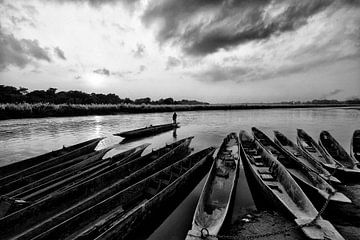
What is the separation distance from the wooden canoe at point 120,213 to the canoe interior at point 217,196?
38.1 inches

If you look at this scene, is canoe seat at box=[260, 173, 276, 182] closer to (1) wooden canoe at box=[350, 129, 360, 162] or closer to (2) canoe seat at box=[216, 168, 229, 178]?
(2) canoe seat at box=[216, 168, 229, 178]

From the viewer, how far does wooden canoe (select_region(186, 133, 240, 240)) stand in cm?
390

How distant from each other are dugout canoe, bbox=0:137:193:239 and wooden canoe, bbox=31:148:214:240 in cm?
39

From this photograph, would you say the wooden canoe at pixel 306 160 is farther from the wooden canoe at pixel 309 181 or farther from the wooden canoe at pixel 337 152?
the wooden canoe at pixel 337 152

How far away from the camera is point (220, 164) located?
8344 mm

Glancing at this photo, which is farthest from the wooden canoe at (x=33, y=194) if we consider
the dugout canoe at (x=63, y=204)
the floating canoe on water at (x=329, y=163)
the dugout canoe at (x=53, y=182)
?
the floating canoe on water at (x=329, y=163)

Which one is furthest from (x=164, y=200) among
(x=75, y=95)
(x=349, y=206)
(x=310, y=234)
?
(x=75, y=95)

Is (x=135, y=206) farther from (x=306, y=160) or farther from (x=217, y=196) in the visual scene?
(x=306, y=160)

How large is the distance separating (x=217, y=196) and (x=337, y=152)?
8.73 m

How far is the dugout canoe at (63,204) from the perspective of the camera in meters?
3.90

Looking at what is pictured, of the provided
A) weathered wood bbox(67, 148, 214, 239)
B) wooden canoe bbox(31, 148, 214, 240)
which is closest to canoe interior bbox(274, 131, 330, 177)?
weathered wood bbox(67, 148, 214, 239)

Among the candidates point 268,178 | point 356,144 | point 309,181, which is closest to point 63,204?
point 268,178

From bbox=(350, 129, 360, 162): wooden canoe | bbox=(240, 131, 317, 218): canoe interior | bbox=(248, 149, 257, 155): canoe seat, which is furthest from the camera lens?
bbox=(350, 129, 360, 162): wooden canoe

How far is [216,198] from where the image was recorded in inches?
227
